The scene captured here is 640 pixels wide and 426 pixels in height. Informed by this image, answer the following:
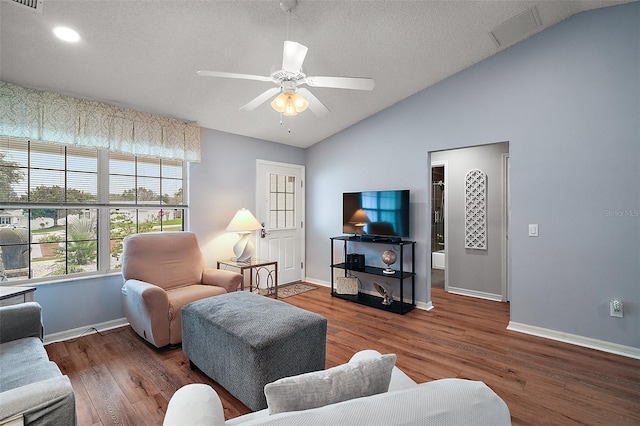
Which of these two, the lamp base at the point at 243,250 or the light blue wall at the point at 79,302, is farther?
the lamp base at the point at 243,250

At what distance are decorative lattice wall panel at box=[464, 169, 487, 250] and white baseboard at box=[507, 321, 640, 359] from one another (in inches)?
56.0

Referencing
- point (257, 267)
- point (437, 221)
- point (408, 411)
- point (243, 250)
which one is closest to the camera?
point (408, 411)

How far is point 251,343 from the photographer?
6.10ft

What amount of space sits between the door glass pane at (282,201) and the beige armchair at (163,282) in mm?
1555

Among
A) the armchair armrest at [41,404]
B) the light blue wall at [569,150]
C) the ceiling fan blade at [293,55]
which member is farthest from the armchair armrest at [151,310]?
the light blue wall at [569,150]

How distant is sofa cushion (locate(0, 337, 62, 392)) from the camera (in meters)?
1.51

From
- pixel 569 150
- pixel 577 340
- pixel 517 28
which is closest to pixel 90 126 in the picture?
pixel 517 28

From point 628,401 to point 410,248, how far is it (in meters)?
2.33

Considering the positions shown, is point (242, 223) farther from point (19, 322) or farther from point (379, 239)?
point (19, 322)

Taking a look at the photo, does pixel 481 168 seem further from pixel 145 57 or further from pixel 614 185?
pixel 145 57

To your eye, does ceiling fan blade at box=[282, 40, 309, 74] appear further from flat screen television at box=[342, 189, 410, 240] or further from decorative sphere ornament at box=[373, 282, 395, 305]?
decorative sphere ornament at box=[373, 282, 395, 305]

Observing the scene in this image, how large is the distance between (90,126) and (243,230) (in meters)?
1.97

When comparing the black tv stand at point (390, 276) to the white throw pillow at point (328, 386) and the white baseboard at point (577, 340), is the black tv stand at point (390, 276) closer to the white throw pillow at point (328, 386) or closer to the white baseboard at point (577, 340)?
the white baseboard at point (577, 340)

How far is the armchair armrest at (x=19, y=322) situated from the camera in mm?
1898
